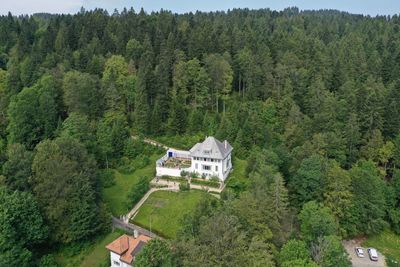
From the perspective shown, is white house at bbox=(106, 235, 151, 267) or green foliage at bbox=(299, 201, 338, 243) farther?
green foliage at bbox=(299, 201, 338, 243)

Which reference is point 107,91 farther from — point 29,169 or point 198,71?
point 29,169

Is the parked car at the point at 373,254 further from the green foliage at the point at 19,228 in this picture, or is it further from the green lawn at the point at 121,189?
the green foliage at the point at 19,228

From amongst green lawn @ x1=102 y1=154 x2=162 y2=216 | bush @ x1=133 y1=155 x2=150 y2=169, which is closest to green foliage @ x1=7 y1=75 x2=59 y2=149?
green lawn @ x1=102 y1=154 x2=162 y2=216

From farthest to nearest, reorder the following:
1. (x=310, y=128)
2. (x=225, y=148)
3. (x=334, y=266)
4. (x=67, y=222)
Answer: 1. (x=310, y=128)
2. (x=225, y=148)
3. (x=67, y=222)
4. (x=334, y=266)

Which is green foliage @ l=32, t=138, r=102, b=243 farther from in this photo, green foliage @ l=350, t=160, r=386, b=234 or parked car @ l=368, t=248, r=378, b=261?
parked car @ l=368, t=248, r=378, b=261

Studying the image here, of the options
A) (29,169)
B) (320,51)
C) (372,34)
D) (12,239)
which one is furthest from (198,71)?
(372,34)
